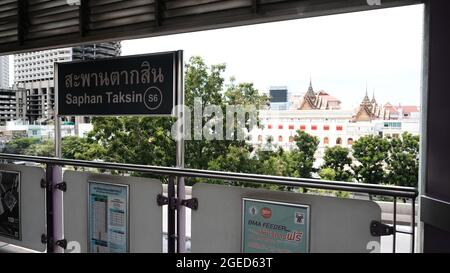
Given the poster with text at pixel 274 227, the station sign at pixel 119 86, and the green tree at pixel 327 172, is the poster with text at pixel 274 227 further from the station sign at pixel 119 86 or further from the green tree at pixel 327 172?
the green tree at pixel 327 172

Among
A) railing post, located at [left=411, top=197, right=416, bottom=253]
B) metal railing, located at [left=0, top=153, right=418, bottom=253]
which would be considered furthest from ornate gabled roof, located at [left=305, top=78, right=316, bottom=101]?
railing post, located at [left=411, top=197, right=416, bottom=253]

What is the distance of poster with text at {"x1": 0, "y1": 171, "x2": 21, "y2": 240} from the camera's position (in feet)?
9.88

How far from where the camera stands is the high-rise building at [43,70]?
136 inches

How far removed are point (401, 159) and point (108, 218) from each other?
17983 millimetres

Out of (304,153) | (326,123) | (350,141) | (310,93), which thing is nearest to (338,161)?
(304,153)

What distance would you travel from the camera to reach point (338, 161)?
775 inches

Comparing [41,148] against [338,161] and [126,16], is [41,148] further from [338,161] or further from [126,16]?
[338,161]

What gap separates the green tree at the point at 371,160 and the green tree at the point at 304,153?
2.17m

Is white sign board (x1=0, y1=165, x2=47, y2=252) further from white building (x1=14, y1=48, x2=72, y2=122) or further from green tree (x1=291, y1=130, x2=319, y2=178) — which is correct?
green tree (x1=291, y1=130, x2=319, y2=178)

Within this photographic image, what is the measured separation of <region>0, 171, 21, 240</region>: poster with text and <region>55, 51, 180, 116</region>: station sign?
2.22 ft

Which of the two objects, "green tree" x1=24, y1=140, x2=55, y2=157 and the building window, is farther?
the building window
